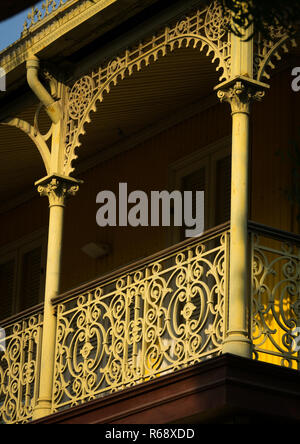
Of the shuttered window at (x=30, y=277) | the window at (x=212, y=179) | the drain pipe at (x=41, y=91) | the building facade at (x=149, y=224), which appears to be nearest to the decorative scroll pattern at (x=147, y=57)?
the building facade at (x=149, y=224)

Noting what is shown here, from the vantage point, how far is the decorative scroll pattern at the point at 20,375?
13.2m

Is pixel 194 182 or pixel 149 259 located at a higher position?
pixel 194 182

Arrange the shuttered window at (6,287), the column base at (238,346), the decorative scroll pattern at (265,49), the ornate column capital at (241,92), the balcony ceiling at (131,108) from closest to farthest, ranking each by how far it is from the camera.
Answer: the column base at (238,346) → the ornate column capital at (241,92) → the decorative scroll pattern at (265,49) → the balcony ceiling at (131,108) → the shuttered window at (6,287)

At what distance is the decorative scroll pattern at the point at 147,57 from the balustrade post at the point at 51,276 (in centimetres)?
20

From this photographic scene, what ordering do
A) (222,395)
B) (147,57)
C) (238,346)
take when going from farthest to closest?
1. (147,57)
2. (238,346)
3. (222,395)

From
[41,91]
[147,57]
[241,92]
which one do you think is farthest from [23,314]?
[241,92]

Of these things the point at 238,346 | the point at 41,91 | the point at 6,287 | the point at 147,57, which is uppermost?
the point at 41,91

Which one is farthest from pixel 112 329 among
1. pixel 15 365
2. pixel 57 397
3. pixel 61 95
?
pixel 61 95

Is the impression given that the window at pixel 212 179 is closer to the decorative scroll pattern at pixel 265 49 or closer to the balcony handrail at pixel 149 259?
the balcony handrail at pixel 149 259

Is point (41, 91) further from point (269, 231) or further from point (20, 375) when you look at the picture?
point (269, 231)

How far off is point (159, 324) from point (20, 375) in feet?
7.40

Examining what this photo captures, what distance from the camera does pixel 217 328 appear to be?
1112 centimetres

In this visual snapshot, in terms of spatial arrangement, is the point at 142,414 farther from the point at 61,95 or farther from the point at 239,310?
the point at 61,95

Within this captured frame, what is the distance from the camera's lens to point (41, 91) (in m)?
13.9
